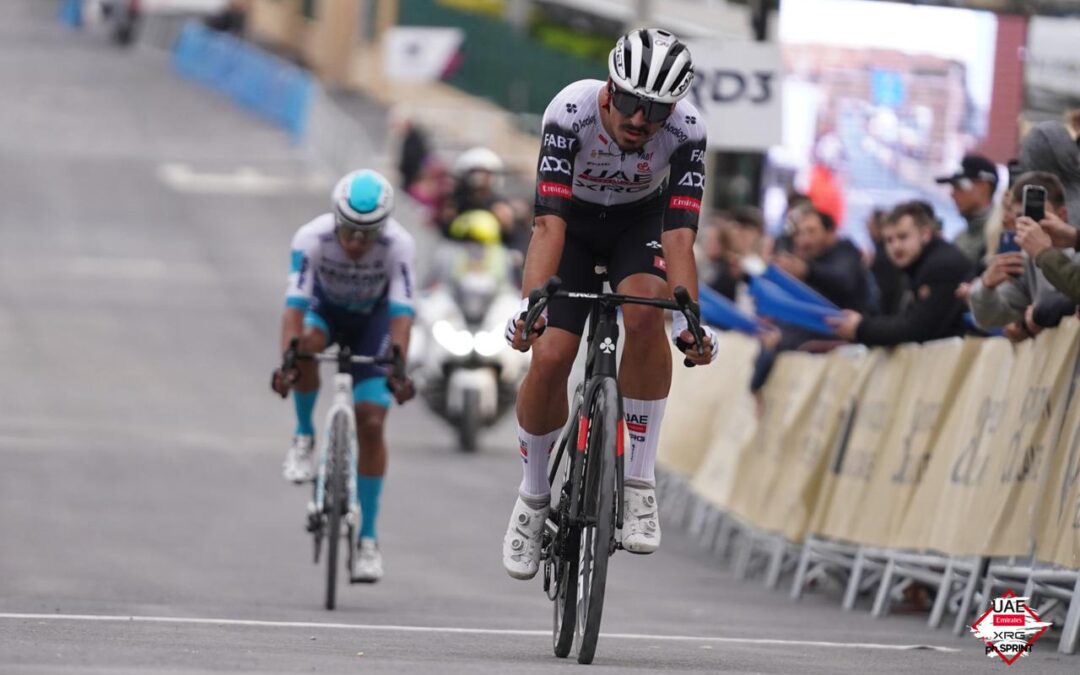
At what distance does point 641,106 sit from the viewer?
8234 millimetres

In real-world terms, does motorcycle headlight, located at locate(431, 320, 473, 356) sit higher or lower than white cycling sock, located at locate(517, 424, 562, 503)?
lower

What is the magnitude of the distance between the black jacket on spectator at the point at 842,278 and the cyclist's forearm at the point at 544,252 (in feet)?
20.2

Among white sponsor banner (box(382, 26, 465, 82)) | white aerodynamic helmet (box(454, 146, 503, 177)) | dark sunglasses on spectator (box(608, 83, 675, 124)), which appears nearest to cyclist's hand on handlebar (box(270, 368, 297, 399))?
dark sunglasses on spectator (box(608, 83, 675, 124))

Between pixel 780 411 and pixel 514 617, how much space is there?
3.49 meters

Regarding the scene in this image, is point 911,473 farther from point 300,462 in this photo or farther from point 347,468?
point 300,462

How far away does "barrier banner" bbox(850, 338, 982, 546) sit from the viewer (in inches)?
459

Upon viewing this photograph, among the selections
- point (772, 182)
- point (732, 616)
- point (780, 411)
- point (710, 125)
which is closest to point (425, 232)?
point (772, 182)

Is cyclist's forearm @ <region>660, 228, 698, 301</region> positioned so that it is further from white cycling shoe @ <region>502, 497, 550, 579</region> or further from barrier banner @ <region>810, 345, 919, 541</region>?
barrier banner @ <region>810, 345, 919, 541</region>

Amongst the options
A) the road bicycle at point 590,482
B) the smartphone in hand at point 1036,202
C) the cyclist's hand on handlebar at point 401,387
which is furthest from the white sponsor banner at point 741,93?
the road bicycle at point 590,482

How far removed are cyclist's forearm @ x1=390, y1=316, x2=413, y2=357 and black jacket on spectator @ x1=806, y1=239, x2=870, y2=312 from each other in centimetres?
325

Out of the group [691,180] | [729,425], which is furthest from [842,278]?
[691,180]

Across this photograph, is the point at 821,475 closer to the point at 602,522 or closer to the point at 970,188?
the point at 970,188

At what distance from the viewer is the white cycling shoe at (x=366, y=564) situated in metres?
12.1

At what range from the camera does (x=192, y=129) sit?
169ft
